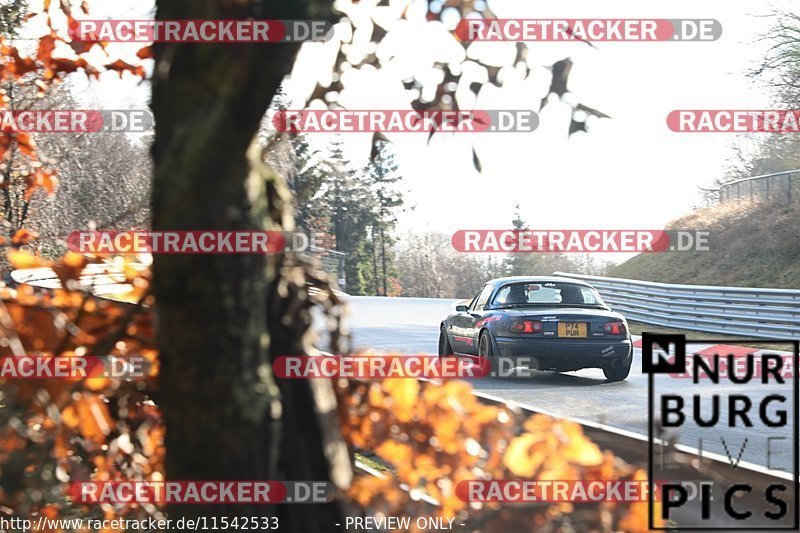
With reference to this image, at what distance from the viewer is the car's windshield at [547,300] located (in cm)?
1257

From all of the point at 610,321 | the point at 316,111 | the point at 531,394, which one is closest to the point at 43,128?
the point at 316,111

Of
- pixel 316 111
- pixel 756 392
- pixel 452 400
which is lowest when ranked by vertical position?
pixel 756 392

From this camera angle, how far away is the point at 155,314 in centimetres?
278

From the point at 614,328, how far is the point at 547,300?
1.06 m

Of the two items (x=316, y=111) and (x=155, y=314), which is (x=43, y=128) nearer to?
(x=316, y=111)

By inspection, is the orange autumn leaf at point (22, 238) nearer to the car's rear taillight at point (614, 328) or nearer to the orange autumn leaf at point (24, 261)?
the orange autumn leaf at point (24, 261)

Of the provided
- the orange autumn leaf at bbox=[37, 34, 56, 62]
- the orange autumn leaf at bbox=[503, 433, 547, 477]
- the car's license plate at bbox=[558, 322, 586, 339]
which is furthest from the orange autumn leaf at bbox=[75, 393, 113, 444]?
the car's license plate at bbox=[558, 322, 586, 339]

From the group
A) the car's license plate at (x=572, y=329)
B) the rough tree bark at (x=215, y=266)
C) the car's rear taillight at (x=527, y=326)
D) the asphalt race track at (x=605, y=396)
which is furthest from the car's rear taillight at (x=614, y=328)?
the rough tree bark at (x=215, y=266)

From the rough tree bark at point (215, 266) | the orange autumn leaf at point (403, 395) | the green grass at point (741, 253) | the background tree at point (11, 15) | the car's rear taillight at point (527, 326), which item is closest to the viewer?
the rough tree bark at point (215, 266)

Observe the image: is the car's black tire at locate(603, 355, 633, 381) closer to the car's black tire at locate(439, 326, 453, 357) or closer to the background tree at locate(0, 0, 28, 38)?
the car's black tire at locate(439, 326, 453, 357)

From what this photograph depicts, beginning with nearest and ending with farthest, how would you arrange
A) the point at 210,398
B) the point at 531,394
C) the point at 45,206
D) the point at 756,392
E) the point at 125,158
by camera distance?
1. the point at 210,398
2. the point at 531,394
3. the point at 756,392
4. the point at 45,206
5. the point at 125,158

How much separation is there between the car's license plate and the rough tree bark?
955cm

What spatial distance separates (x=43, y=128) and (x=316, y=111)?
4.00 meters

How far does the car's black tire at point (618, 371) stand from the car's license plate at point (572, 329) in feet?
2.40
